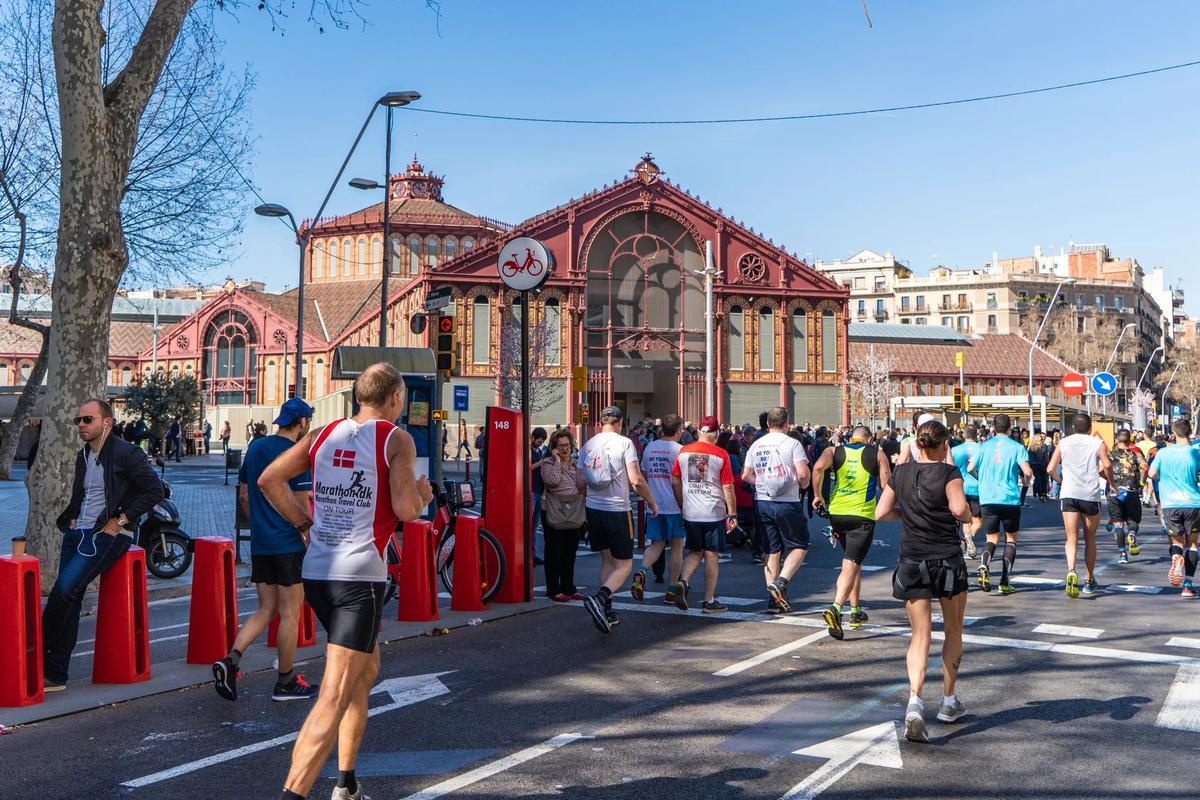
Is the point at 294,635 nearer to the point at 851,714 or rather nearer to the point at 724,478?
the point at 851,714

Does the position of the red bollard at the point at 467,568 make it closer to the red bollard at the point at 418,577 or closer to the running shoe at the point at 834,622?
the red bollard at the point at 418,577

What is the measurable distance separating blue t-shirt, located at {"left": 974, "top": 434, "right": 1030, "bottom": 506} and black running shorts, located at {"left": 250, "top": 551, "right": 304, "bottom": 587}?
778cm

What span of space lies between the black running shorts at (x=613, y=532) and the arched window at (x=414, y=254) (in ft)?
169

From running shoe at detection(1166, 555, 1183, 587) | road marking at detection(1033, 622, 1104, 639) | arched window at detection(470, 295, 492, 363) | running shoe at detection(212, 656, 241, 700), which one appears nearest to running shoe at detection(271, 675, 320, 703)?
running shoe at detection(212, 656, 241, 700)

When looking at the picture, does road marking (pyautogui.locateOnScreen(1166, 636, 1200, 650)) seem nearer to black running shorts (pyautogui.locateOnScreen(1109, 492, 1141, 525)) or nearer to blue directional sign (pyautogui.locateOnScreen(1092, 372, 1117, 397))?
black running shorts (pyautogui.locateOnScreen(1109, 492, 1141, 525))

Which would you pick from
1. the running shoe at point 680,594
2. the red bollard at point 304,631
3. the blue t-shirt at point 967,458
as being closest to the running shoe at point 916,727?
the running shoe at point 680,594

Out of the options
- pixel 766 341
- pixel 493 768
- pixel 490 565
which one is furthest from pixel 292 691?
pixel 766 341

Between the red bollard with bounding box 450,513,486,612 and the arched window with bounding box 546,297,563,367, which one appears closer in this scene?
the red bollard with bounding box 450,513,486,612

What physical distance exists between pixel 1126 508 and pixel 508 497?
936cm

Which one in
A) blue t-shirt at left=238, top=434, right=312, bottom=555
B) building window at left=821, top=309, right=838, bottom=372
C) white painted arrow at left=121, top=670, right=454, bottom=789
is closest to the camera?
white painted arrow at left=121, top=670, right=454, bottom=789

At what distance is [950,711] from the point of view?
602 cm

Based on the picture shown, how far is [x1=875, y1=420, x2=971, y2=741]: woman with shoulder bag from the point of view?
6012 millimetres

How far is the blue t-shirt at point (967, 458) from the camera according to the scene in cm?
1366

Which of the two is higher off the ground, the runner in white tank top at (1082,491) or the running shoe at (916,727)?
the runner in white tank top at (1082,491)
